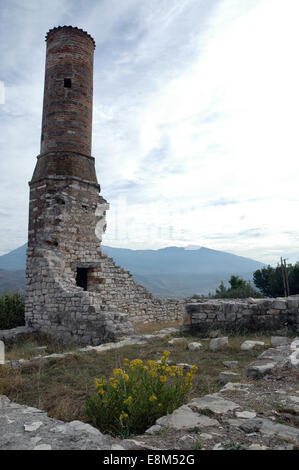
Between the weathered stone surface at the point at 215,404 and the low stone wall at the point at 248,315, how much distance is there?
503 centimetres

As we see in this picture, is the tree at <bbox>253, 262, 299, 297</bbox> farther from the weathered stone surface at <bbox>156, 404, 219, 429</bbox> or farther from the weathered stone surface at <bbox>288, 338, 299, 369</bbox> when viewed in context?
the weathered stone surface at <bbox>156, 404, 219, 429</bbox>

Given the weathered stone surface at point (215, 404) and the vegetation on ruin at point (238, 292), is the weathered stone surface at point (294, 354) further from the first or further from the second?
the vegetation on ruin at point (238, 292)

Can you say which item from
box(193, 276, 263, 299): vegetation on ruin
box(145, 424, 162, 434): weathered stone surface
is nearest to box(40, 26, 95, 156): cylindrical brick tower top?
box(145, 424, 162, 434): weathered stone surface

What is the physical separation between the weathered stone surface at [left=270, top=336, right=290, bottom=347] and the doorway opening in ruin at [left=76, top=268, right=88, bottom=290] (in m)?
8.83

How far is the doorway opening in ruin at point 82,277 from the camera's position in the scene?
1457 centimetres

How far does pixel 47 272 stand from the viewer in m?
12.5

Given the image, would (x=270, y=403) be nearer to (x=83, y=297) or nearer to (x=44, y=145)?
(x=83, y=297)

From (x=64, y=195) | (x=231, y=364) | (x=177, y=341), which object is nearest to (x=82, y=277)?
(x=64, y=195)

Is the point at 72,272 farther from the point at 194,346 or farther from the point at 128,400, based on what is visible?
the point at 128,400

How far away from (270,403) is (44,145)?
13.6m

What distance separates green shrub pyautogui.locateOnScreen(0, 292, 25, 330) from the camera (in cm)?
1420

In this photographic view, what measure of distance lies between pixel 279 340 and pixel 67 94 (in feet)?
41.8

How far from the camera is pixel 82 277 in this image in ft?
48.1
